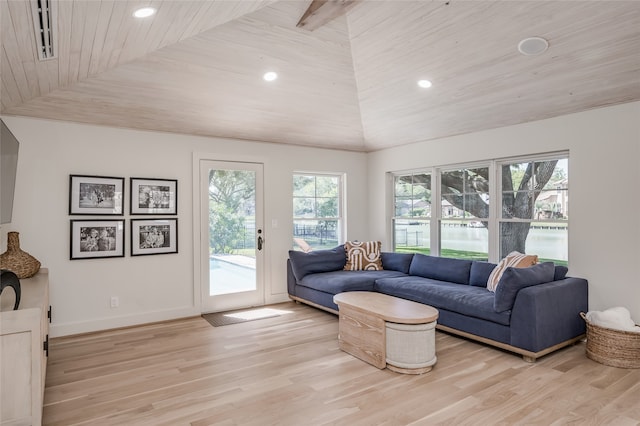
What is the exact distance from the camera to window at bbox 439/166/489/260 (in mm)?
4914

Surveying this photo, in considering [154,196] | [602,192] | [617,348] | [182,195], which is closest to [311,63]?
[182,195]

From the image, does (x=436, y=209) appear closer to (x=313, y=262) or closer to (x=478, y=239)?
(x=478, y=239)

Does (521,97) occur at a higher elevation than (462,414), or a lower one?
higher

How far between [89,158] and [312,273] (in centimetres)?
286

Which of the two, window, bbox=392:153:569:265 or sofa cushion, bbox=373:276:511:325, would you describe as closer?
sofa cushion, bbox=373:276:511:325

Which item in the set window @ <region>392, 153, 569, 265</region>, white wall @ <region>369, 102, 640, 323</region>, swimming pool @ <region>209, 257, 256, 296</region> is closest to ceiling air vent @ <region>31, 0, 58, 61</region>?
swimming pool @ <region>209, 257, 256, 296</region>

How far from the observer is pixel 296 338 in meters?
4.05

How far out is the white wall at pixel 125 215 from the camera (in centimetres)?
396

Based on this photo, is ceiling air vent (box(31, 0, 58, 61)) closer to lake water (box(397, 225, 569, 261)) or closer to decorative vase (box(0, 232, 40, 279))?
decorative vase (box(0, 232, 40, 279))

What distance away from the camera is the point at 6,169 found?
2889 millimetres

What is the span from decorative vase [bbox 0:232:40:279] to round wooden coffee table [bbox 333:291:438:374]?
2.67m

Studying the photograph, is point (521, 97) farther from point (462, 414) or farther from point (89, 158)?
point (89, 158)

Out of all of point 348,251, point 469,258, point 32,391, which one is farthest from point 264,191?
point 32,391

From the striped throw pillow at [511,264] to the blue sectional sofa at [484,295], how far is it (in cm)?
13
